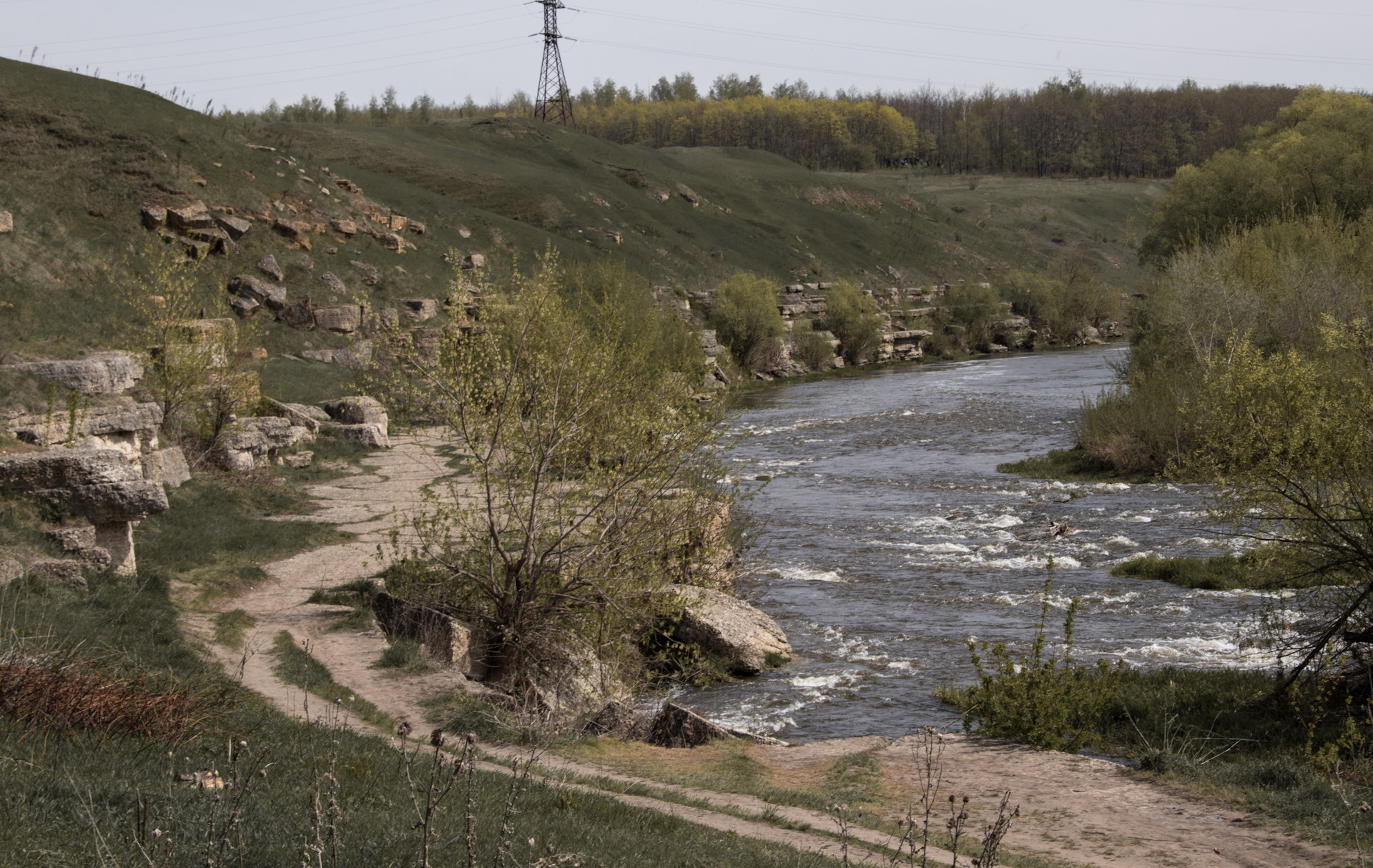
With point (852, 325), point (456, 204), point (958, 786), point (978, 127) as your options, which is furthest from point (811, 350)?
point (978, 127)

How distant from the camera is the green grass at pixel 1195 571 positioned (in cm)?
1505

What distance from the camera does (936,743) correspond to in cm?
944

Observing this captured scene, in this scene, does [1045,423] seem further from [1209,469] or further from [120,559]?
[120,559]

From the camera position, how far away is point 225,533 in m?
13.5

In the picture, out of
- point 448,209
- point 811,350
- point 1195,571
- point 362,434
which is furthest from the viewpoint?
point 811,350

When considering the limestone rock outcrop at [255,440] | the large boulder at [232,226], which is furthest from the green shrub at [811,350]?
the limestone rock outcrop at [255,440]

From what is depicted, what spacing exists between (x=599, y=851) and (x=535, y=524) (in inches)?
208

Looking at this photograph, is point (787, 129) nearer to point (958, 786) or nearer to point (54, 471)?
point (54, 471)

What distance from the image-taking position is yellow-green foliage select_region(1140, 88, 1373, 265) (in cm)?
3612

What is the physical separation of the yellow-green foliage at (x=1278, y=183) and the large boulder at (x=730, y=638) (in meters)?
27.9

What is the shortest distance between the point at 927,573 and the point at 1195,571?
411cm

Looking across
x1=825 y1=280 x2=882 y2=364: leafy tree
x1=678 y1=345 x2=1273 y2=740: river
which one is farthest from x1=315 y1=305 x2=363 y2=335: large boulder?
x1=825 y1=280 x2=882 y2=364: leafy tree

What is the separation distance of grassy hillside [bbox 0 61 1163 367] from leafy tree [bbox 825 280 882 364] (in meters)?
9.98

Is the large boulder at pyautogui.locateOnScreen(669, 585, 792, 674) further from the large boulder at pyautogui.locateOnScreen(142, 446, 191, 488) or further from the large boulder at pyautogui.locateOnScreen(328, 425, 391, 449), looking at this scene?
the large boulder at pyautogui.locateOnScreen(328, 425, 391, 449)
